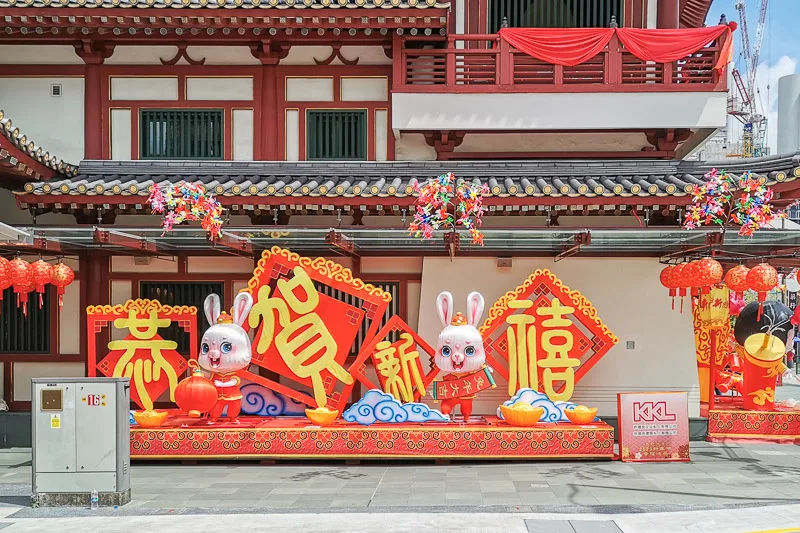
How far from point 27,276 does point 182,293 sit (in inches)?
115

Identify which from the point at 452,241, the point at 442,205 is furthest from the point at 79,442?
the point at 452,241

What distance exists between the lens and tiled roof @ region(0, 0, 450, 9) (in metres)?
12.0

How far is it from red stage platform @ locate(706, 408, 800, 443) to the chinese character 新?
5.22 meters

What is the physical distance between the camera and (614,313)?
12.6 meters

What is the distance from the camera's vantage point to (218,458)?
441 inches

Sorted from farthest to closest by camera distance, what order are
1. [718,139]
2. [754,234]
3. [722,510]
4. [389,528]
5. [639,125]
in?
[718,139] < [639,125] < [754,234] < [722,510] < [389,528]

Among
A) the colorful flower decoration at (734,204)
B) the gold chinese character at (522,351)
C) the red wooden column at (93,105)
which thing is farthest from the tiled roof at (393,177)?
the gold chinese character at (522,351)

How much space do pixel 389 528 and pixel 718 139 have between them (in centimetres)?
3997

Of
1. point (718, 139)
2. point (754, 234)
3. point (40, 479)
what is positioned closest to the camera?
point (40, 479)

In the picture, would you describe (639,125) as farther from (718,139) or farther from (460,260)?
(718,139)

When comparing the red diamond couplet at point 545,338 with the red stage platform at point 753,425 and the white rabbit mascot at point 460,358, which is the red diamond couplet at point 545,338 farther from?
the red stage platform at point 753,425

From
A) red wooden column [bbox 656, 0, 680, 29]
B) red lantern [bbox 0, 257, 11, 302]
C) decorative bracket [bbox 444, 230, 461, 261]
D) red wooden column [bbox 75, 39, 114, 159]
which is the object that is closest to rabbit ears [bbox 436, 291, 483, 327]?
decorative bracket [bbox 444, 230, 461, 261]

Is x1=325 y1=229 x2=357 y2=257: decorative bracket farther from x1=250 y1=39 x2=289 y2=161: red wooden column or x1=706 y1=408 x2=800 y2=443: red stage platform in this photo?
x1=706 y1=408 x2=800 y2=443: red stage platform

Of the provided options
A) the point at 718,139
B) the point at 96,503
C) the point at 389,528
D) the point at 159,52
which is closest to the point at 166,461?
the point at 96,503
